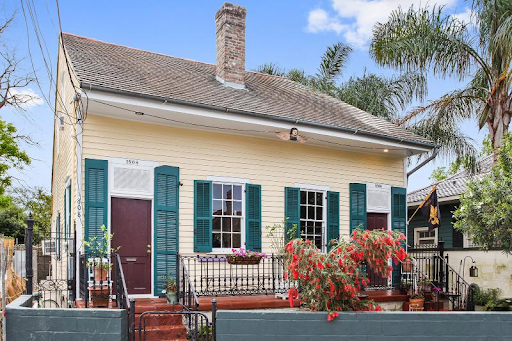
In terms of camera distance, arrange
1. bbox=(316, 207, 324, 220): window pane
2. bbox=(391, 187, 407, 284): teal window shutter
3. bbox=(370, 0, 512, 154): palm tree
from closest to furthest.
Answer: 1. bbox=(316, 207, 324, 220): window pane
2. bbox=(391, 187, 407, 284): teal window shutter
3. bbox=(370, 0, 512, 154): palm tree

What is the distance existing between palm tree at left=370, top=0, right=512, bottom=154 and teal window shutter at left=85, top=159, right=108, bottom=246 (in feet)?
30.4

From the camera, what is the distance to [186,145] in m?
10.8

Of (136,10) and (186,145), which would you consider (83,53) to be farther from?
(186,145)

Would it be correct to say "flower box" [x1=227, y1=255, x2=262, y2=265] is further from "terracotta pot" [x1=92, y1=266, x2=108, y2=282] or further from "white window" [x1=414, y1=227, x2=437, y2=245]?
"white window" [x1=414, y1=227, x2=437, y2=245]

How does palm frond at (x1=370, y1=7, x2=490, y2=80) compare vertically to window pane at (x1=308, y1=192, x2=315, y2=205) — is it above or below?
above

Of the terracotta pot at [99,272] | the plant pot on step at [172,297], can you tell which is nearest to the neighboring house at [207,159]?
the terracotta pot at [99,272]

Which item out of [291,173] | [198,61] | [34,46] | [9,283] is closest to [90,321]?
[9,283]

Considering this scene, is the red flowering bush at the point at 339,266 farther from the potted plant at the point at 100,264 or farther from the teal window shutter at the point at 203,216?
the teal window shutter at the point at 203,216

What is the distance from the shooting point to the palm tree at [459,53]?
14.3 m

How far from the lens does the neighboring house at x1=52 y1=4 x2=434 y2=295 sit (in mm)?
9789

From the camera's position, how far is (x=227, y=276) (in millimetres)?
10875

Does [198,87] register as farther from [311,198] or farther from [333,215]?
[333,215]

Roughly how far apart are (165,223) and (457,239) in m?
10.9

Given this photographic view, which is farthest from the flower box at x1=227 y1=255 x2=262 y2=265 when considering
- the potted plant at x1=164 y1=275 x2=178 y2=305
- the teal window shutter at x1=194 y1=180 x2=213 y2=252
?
the potted plant at x1=164 y1=275 x2=178 y2=305
